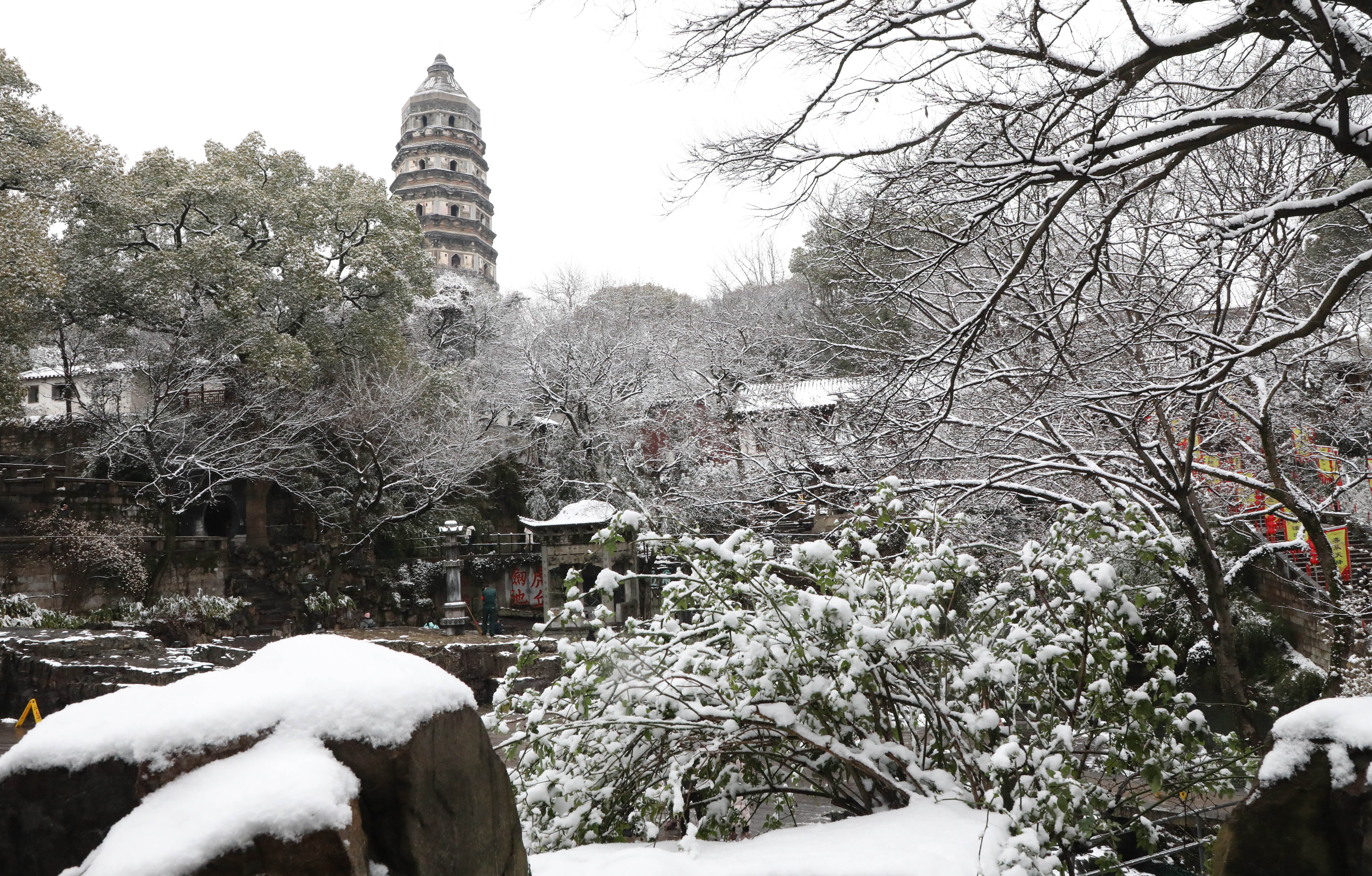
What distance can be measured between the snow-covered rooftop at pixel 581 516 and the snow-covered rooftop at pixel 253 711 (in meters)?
17.0

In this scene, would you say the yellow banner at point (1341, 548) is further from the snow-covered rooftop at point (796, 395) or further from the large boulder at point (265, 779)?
the large boulder at point (265, 779)

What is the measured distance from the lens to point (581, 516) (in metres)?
20.1

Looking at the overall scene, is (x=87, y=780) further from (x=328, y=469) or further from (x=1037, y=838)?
(x=328, y=469)

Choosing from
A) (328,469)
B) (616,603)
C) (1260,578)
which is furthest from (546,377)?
(1260,578)

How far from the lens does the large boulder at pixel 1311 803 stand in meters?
3.07

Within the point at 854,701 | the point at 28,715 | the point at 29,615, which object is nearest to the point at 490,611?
the point at 29,615

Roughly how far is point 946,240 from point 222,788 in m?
4.87

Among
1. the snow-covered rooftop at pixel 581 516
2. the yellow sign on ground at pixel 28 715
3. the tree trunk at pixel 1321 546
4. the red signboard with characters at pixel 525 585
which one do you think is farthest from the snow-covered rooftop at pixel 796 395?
the yellow sign on ground at pixel 28 715

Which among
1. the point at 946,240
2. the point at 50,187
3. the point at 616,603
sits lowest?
the point at 616,603

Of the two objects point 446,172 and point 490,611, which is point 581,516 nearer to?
point 490,611

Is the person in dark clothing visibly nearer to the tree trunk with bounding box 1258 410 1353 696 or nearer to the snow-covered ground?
the tree trunk with bounding box 1258 410 1353 696

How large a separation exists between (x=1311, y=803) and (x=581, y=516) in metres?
17.5

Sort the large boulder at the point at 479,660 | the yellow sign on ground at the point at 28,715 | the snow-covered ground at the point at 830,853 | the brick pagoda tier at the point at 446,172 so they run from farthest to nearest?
the brick pagoda tier at the point at 446,172, the large boulder at the point at 479,660, the yellow sign on ground at the point at 28,715, the snow-covered ground at the point at 830,853

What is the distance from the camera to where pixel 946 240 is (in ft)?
18.1
